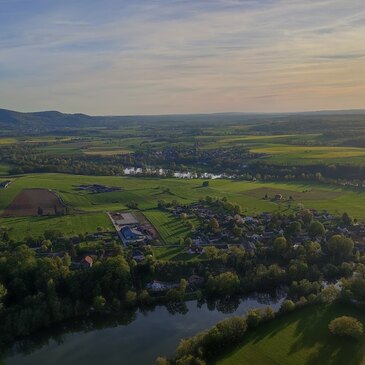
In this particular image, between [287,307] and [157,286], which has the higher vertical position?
[287,307]

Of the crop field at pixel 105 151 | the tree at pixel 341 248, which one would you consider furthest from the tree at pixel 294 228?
the crop field at pixel 105 151

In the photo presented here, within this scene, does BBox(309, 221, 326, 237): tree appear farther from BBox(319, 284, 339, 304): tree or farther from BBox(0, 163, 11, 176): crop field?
BBox(0, 163, 11, 176): crop field

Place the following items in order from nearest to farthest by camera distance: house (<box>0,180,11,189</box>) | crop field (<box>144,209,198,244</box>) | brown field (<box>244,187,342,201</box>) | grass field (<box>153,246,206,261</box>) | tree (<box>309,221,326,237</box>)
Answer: grass field (<box>153,246,206,261</box>)
tree (<box>309,221,326,237</box>)
crop field (<box>144,209,198,244</box>)
brown field (<box>244,187,342,201</box>)
house (<box>0,180,11,189</box>)

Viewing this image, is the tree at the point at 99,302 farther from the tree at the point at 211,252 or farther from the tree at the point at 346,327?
the tree at the point at 346,327

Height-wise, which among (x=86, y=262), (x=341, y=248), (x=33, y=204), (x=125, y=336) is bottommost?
(x=125, y=336)

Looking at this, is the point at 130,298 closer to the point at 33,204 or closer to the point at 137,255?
the point at 137,255

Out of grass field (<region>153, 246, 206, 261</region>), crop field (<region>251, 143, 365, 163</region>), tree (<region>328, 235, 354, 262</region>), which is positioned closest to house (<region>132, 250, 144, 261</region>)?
grass field (<region>153, 246, 206, 261</region>)

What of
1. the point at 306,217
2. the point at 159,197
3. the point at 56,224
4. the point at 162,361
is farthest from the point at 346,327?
the point at 159,197
